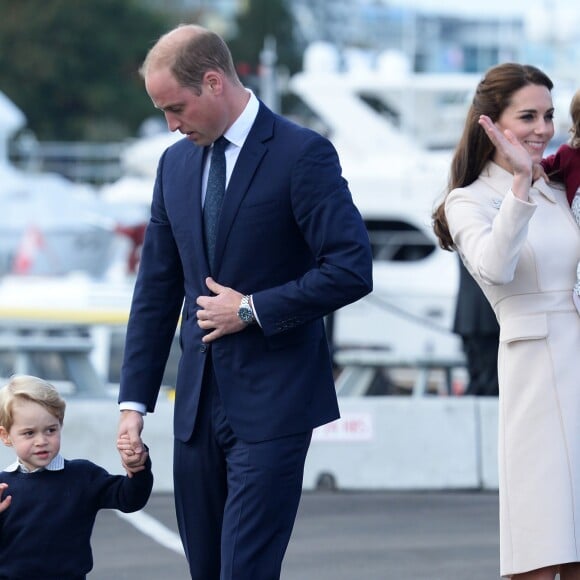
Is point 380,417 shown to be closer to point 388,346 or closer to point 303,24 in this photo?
point 388,346

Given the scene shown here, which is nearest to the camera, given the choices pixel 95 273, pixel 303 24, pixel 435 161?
pixel 435 161

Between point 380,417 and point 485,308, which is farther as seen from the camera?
point 485,308

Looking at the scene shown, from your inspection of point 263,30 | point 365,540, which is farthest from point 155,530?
point 263,30

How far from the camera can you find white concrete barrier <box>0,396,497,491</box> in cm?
941

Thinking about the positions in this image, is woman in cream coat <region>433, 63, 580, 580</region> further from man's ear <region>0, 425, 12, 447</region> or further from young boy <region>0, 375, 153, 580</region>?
man's ear <region>0, 425, 12, 447</region>

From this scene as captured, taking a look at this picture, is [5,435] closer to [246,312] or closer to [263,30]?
→ [246,312]

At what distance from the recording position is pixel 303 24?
10700cm

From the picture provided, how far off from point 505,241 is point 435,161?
51.3 feet

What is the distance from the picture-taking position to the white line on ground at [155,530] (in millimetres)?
7883

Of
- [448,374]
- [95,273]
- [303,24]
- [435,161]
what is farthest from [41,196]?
[303,24]

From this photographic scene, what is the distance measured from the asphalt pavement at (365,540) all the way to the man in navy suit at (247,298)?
2.84 metres

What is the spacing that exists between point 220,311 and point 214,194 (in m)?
0.35

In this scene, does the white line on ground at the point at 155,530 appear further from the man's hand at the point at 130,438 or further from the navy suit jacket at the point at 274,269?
the navy suit jacket at the point at 274,269

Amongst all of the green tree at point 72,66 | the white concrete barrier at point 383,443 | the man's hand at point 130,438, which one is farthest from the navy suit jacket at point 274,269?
the green tree at point 72,66
